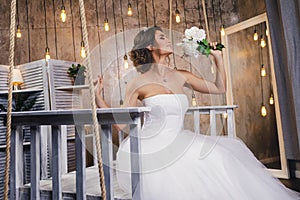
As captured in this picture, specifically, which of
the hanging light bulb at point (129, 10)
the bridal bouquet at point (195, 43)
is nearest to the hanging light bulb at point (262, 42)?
the hanging light bulb at point (129, 10)

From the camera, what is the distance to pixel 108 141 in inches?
60.4

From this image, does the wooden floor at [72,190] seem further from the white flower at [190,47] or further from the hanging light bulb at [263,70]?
the hanging light bulb at [263,70]

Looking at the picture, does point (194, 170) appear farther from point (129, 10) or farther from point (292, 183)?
point (129, 10)

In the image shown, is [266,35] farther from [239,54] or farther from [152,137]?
[152,137]

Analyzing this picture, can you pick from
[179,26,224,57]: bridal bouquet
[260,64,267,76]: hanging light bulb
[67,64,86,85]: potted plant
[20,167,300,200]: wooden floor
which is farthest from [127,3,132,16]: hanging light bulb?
[20,167,300,200]: wooden floor

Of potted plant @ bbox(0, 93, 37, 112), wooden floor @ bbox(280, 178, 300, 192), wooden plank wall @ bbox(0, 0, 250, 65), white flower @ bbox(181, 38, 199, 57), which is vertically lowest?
wooden floor @ bbox(280, 178, 300, 192)

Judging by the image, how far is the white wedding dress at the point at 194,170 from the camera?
165 cm

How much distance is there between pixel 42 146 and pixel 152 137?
85 centimetres

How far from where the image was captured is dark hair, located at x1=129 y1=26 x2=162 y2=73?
244cm

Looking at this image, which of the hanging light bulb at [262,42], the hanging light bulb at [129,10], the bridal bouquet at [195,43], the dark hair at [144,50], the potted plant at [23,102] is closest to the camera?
the bridal bouquet at [195,43]

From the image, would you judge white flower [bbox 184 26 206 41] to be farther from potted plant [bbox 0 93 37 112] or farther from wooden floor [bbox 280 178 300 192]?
wooden floor [bbox 280 178 300 192]

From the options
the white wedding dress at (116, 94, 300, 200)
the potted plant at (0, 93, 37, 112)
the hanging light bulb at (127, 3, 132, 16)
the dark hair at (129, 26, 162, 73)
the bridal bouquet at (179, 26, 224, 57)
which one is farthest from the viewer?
the hanging light bulb at (127, 3, 132, 16)

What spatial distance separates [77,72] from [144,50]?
146cm

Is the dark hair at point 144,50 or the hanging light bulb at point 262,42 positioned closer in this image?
the dark hair at point 144,50
